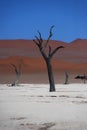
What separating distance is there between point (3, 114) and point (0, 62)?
96585 mm

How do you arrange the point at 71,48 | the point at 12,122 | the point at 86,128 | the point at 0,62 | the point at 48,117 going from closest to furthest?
the point at 86,128 → the point at 12,122 → the point at 48,117 → the point at 0,62 → the point at 71,48

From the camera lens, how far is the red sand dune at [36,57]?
99.3m

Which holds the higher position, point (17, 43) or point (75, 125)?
point (17, 43)

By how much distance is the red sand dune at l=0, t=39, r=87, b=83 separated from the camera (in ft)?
326

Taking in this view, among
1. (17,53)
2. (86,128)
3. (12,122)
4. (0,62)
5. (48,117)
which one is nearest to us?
(86,128)

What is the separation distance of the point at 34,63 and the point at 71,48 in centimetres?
5141

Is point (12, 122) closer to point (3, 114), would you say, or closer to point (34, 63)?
point (3, 114)

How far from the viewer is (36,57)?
440ft

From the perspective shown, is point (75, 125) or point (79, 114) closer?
point (75, 125)

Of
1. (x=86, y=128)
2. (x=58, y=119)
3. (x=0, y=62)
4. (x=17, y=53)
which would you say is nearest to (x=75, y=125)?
(x=86, y=128)

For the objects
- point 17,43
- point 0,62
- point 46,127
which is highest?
point 17,43

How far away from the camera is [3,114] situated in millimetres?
11891

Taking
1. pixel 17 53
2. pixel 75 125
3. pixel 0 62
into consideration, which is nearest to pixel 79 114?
pixel 75 125

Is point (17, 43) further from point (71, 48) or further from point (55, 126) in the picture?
point (55, 126)
